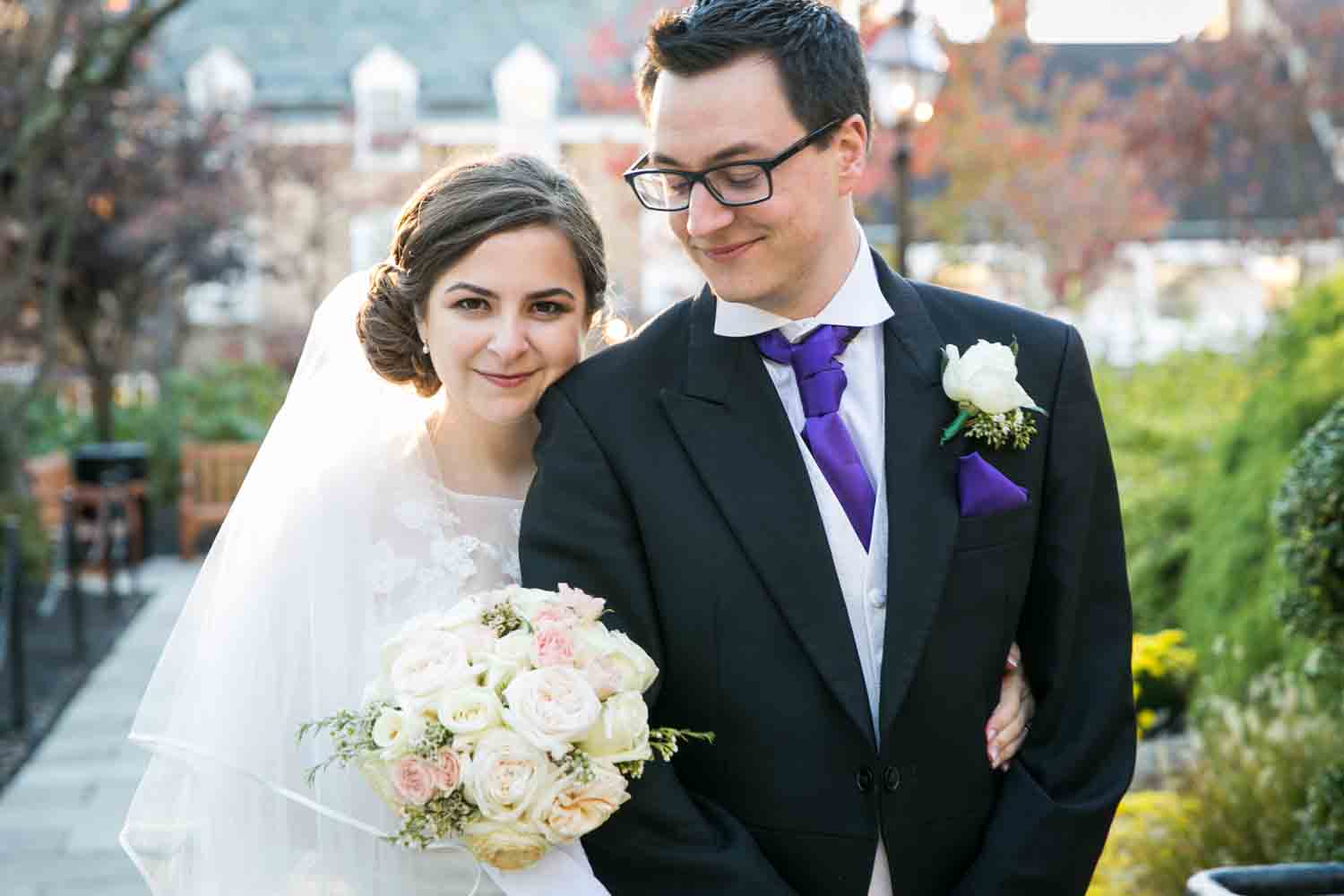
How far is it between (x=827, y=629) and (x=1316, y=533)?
2252 mm

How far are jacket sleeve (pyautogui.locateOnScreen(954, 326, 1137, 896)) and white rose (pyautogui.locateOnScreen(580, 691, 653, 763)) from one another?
28.6 inches

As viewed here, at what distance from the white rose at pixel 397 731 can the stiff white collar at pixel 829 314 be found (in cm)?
94

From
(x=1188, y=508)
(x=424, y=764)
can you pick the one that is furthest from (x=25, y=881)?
(x=1188, y=508)

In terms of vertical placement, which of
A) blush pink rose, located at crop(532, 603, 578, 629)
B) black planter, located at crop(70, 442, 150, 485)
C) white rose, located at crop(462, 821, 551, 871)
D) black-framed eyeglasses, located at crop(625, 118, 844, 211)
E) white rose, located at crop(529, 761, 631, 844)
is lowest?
white rose, located at crop(462, 821, 551, 871)

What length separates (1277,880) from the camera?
363 centimetres

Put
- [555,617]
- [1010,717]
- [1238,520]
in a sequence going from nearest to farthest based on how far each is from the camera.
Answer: [555,617], [1010,717], [1238,520]

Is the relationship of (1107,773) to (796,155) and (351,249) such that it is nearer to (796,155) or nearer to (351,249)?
(796,155)

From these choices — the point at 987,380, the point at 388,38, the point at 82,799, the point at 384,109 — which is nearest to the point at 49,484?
the point at 82,799

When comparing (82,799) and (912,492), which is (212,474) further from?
(912,492)

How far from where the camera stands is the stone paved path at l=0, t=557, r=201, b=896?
21.2 feet

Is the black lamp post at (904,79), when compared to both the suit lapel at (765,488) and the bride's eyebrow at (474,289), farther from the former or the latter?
the suit lapel at (765,488)

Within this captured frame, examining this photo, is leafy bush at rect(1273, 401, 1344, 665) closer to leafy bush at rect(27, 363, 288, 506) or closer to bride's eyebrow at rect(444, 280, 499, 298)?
bride's eyebrow at rect(444, 280, 499, 298)

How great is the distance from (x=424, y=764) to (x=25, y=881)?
451 centimetres

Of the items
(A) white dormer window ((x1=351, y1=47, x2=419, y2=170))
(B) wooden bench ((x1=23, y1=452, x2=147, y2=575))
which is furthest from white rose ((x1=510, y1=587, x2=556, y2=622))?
(A) white dormer window ((x1=351, y1=47, x2=419, y2=170))
